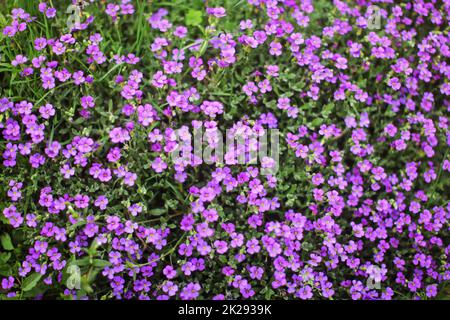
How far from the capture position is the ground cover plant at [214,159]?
269cm

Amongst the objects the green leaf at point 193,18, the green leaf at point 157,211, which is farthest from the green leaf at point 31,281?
the green leaf at point 193,18

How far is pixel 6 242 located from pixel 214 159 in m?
1.20

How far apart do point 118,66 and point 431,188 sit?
2000 mm

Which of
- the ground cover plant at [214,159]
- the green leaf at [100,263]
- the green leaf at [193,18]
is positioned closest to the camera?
the green leaf at [100,263]

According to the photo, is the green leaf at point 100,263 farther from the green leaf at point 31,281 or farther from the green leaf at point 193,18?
the green leaf at point 193,18

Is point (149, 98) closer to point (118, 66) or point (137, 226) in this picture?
point (118, 66)

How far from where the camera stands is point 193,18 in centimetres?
334

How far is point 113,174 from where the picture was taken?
2842mm

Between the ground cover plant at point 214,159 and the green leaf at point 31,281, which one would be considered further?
the ground cover plant at point 214,159

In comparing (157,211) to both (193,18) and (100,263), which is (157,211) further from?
(193,18)

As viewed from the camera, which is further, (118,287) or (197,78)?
(197,78)

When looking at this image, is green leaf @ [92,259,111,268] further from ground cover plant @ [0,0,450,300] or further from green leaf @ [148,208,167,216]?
green leaf @ [148,208,167,216]
